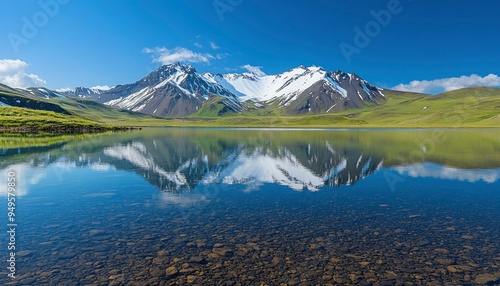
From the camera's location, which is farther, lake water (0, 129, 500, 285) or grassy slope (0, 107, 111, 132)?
grassy slope (0, 107, 111, 132)

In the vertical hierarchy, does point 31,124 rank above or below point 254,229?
above

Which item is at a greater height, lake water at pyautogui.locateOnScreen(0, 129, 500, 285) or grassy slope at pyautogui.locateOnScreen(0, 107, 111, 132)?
grassy slope at pyautogui.locateOnScreen(0, 107, 111, 132)

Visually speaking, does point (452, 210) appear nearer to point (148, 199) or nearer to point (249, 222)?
point (249, 222)

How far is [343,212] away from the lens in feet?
78.9

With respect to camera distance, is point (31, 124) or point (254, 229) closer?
point (254, 229)

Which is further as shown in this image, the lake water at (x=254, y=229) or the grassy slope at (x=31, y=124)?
the grassy slope at (x=31, y=124)

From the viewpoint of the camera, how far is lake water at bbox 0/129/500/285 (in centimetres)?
1441

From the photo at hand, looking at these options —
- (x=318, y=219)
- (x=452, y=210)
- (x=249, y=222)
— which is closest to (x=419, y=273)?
(x=318, y=219)

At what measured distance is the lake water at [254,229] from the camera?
1441 centimetres

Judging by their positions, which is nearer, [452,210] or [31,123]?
[452,210]

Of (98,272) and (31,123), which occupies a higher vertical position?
(31,123)

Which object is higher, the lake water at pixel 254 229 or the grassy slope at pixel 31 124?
the grassy slope at pixel 31 124

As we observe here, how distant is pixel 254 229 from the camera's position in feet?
66.1

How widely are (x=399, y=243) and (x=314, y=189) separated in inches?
575
